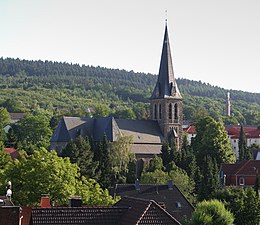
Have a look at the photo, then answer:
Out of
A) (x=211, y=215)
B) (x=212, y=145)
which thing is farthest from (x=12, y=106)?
(x=211, y=215)

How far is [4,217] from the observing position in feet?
88.1

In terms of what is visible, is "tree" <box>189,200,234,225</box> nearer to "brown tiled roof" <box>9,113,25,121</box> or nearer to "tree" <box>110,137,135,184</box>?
"tree" <box>110,137,135,184</box>

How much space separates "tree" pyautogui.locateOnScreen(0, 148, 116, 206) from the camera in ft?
150

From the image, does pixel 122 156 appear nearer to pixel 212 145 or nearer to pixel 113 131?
pixel 113 131

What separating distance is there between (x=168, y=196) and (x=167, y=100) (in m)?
45.3

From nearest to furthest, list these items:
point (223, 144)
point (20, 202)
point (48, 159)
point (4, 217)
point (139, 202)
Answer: point (4, 217)
point (139, 202)
point (20, 202)
point (48, 159)
point (223, 144)

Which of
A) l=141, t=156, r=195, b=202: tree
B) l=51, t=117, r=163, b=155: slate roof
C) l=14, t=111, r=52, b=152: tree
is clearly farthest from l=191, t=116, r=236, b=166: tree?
l=14, t=111, r=52, b=152: tree

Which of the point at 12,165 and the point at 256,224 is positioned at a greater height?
the point at 12,165

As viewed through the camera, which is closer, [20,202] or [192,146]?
[20,202]

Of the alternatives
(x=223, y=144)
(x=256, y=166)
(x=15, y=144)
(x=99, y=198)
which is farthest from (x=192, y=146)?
(x=99, y=198)

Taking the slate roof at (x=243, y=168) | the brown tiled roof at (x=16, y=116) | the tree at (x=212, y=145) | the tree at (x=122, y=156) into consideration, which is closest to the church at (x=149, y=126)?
the tree at (x=122, y=156)

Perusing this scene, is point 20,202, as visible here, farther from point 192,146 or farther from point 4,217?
point 192,146

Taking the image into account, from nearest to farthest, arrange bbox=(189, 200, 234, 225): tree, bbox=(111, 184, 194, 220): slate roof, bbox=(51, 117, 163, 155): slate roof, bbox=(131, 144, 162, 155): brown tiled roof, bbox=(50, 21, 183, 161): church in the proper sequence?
bbox=(189, 200, 234, 225): tree, bbox=(111, 184, 194, 220): slate roof, bbox=(51, 117, 163, 155): slate roof, bbox=(50, 21, 183, 161): church, bbox=(131, 144, 162, 155): brown tiled roof

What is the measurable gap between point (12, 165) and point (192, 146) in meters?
42.1
